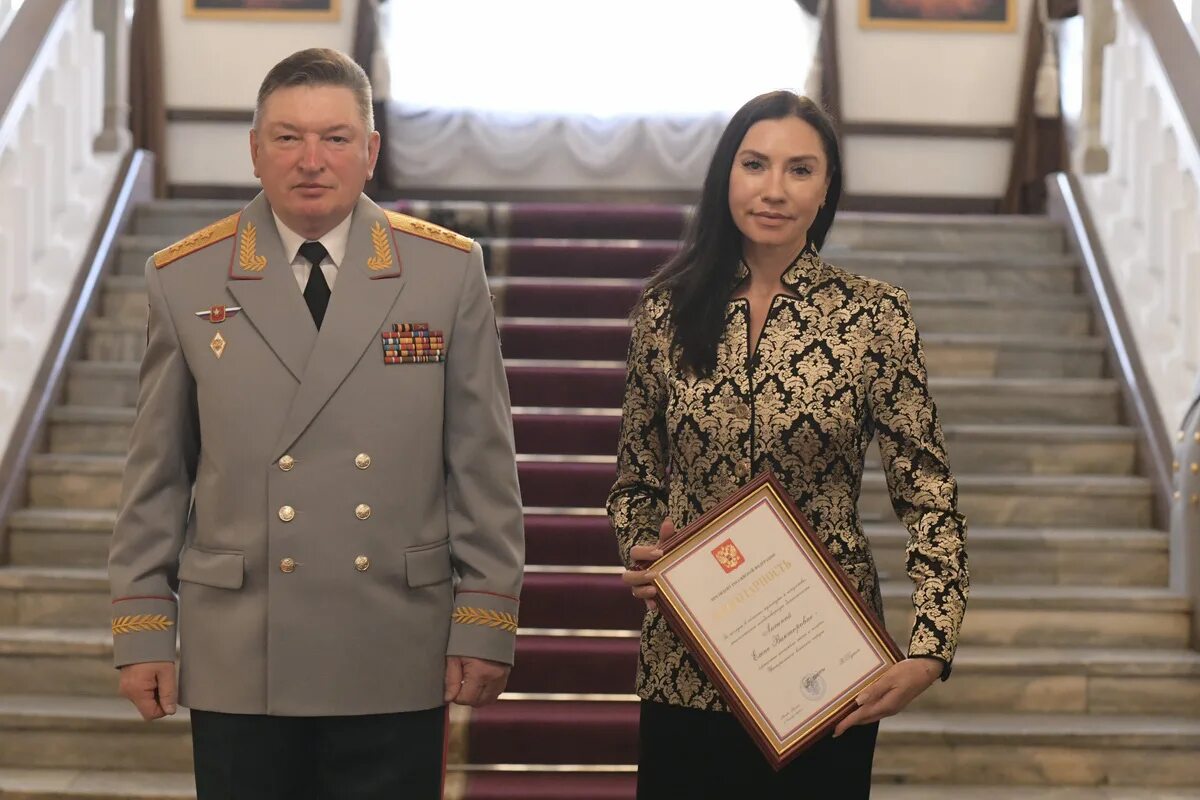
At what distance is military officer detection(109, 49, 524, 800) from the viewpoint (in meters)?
2.03

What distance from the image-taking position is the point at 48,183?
539 centimetres

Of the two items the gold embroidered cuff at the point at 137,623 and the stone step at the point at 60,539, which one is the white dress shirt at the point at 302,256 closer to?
the gold embroidered cuff at the point at 137,623

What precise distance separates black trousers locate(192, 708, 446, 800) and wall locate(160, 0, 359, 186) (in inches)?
273

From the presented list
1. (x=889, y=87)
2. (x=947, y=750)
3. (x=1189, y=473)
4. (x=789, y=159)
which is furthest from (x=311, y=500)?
(x=889, y=87)

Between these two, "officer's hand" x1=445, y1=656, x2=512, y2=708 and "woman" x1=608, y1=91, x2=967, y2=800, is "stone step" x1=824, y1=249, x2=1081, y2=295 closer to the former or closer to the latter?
"woman" x1=608, y1=91, x2=967, y2=800

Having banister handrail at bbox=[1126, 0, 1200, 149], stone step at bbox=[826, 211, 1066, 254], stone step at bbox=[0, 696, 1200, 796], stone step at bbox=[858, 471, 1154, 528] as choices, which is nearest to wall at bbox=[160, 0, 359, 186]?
stone step at bbox=[826, 211, 1066, 254]

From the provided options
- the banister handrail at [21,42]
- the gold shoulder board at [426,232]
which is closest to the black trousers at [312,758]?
the gold shoulder board at [426,232]

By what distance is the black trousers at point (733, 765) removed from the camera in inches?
77.8

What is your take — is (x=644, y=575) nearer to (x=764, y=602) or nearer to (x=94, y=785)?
(x=764, y=602)

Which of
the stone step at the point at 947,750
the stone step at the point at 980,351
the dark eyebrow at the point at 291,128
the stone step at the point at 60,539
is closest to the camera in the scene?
the dark eyebrow at the point at 291,128

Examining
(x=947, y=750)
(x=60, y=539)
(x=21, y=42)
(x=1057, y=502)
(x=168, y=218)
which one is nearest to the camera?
(x=947, y=750)

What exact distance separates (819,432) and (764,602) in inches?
9.4

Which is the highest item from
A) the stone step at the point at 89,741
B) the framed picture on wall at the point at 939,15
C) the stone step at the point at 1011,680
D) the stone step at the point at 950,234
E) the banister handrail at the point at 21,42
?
the framed picture on wall at the point at 939,15

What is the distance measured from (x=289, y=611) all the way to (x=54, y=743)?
2.30 m
